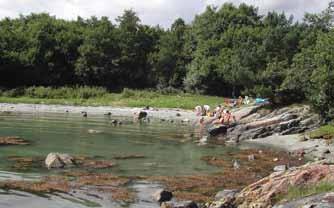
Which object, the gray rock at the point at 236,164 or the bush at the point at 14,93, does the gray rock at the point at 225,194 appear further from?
the bush at the point at 14,93

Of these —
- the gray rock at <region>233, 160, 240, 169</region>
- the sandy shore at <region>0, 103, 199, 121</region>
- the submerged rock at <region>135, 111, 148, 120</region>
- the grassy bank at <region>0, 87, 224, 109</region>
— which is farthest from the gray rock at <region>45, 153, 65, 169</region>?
the grassy bank at <region>0, 87, 224, 109</region>

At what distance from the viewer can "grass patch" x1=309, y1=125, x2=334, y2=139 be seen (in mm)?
50969

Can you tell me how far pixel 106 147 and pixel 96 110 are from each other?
4635 cm

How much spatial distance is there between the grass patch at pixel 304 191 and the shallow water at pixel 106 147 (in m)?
6.03

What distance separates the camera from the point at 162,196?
84.6 ft

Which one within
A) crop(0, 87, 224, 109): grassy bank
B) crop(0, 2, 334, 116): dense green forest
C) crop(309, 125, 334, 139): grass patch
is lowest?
crop(309, 125, 334, 139): grass patch

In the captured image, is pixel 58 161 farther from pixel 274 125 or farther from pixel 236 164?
pixel 274 125

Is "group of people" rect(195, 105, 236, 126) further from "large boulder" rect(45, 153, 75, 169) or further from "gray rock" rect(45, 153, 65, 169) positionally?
"gray rock" rect(45, 153, 65, 169)

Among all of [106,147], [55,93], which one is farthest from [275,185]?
[55,93]

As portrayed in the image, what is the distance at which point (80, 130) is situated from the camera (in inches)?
2453

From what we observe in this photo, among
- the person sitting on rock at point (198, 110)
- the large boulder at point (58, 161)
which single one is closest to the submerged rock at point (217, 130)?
the person sitting on rock at point (198, 110)

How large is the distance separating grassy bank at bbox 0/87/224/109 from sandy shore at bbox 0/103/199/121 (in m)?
4.17

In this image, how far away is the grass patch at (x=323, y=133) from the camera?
5097 centimetres

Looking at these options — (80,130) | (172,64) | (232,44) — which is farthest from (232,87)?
(80,130)
